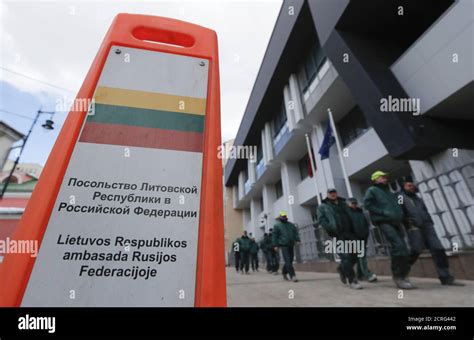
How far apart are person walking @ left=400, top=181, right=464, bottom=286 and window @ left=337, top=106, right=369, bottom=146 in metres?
6.04

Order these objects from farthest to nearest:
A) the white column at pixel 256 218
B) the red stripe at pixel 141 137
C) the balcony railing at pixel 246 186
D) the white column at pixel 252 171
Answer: the balcony railing at pixel 246 186 → the white column at pixel 256 218 → the white column at pixel 252 171 → the red stripe at pixel 141 137

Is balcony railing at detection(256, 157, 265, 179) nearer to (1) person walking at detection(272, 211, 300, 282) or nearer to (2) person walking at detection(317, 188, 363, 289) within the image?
(1) person walking at detection(272, 211, 300, 282)

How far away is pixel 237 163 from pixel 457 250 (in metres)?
20.2

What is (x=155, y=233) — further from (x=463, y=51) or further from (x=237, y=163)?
(x=237, y=163)

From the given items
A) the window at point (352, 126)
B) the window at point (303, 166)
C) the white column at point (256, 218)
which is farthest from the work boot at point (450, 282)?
the white column at point (256, 218)

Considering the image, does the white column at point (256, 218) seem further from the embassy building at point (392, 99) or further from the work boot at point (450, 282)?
the work boot at point (450, 282)

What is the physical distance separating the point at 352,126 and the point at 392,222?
777cm

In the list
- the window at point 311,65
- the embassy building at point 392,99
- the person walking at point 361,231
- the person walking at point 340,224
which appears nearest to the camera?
the person walking at point 340,224

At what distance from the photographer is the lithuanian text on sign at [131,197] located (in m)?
0.77

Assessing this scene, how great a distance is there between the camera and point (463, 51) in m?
4.44

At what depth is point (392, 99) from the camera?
5.70 meters

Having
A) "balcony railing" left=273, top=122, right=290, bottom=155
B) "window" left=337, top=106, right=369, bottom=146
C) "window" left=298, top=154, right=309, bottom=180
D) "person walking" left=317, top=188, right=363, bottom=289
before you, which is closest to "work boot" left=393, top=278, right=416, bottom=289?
"person walking" left=317, top=188, right=363, bottom=289

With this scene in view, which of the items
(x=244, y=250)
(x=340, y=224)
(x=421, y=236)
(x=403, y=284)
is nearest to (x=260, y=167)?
(x=244, y=250)

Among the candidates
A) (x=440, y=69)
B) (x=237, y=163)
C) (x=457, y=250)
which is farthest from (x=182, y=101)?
(x=237, y=163)
